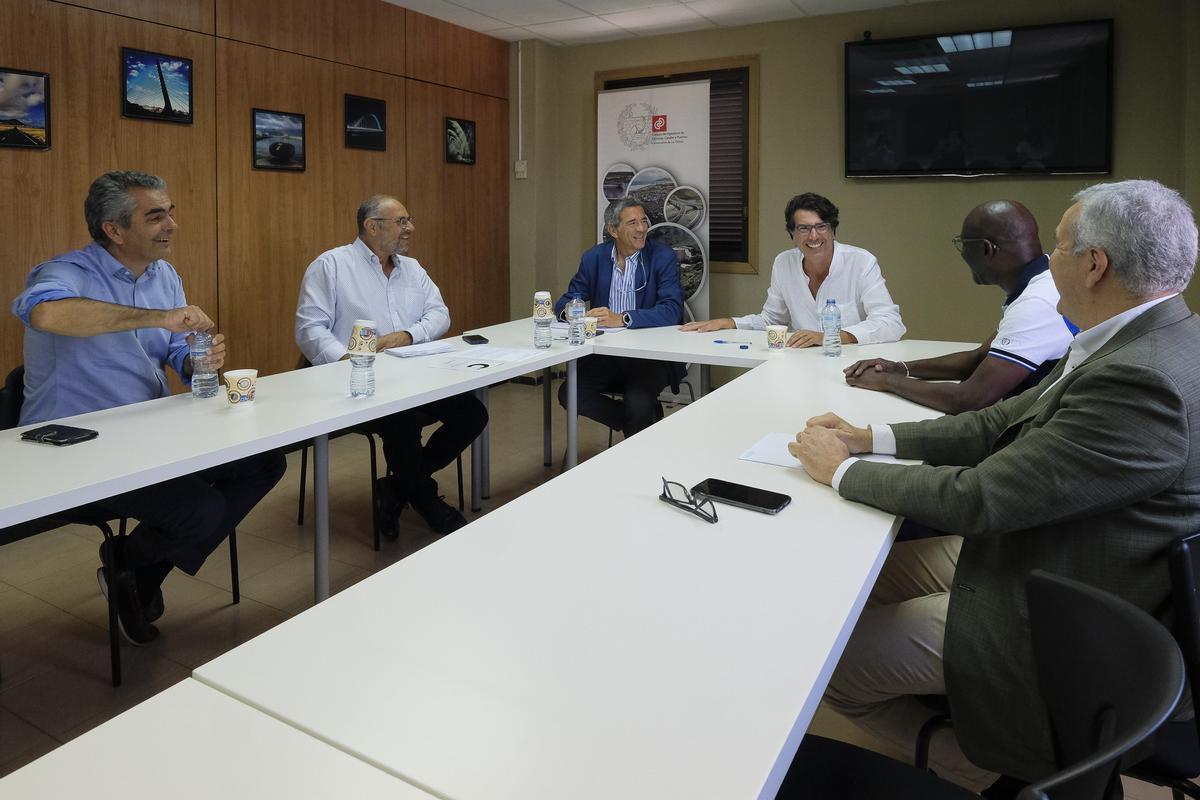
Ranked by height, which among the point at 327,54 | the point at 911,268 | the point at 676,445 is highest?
the point at 327,54

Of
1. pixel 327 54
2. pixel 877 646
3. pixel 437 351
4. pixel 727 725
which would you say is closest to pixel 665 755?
pixel 727 725

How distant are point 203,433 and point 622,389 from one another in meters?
2.32

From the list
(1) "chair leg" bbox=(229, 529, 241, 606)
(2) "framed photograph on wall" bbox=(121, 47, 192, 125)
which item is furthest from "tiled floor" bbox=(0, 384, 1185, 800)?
(2) "framed photograph on wall" bbox=(121, 47, 192, 125)

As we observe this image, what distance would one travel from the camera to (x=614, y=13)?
5184 mm

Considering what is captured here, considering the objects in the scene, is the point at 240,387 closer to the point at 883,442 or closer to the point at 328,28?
the point at 883,442

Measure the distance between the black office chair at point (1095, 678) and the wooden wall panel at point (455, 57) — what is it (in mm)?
5152

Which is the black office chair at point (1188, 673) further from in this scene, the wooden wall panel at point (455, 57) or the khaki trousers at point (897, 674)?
the wooden wall panel at point (455, 57)

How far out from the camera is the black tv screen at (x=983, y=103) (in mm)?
4516

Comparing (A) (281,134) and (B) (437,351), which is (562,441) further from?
(A) (281,134)

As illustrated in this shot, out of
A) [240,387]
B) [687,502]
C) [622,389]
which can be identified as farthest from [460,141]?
[687,502]

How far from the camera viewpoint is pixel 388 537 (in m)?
3.29

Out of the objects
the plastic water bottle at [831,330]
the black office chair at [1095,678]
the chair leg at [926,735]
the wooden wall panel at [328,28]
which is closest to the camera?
the black office chair at [1095,678]

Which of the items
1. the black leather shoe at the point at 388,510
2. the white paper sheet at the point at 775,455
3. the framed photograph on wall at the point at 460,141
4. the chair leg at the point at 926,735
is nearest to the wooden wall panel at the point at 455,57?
the framed photograph on wall at the point at 460,141

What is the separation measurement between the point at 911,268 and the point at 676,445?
12.6 feet
